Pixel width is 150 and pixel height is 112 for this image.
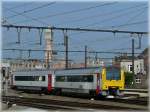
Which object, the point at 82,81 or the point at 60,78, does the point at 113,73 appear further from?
the point at 60,78

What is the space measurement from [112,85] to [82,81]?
93.7 inches

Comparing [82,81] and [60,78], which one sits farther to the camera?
[60,78]

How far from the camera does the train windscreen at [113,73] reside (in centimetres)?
3303

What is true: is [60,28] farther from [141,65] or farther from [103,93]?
[141,65]

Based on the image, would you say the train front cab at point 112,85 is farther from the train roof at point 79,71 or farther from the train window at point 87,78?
the train window at point 87,78

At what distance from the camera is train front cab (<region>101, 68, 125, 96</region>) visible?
3278 centimetres

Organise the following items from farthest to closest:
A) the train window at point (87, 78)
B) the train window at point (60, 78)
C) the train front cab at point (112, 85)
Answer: the train window at point (60, 78)
the train window at point (87, 78)
the train front cab at point (112, 85)

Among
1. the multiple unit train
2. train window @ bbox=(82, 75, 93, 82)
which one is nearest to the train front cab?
the multiple unit train

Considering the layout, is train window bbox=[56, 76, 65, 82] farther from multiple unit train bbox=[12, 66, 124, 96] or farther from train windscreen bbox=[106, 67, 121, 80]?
train windscreen bbox=[106, 67, 121, 80]

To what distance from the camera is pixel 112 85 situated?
110ft

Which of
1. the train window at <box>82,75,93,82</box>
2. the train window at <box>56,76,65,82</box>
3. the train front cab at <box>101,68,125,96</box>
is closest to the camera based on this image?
the train front cab at <box>101,68,125,96</box>

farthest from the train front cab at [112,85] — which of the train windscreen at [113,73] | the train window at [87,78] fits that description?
the train window at [87,78]

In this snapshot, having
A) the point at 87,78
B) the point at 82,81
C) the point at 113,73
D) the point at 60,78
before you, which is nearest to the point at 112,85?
the point at 113,73

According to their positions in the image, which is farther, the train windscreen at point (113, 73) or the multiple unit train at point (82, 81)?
the train windscreen at point (113, 73)
